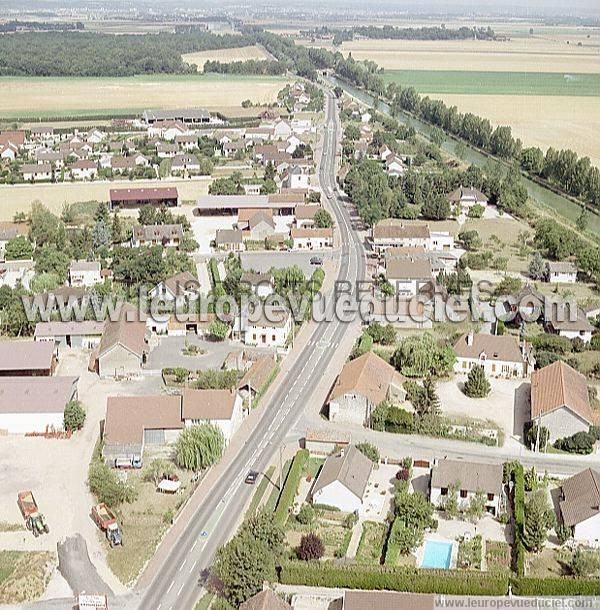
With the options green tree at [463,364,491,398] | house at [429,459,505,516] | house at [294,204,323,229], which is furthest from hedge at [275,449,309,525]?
house at [294,204,323,229]

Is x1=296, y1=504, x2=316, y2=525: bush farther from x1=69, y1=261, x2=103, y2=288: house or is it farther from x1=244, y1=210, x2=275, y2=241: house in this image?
x1=244, y1=210, x2=275, y2=241: house

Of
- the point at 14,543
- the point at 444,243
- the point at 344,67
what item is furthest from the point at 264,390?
the point at 344,67

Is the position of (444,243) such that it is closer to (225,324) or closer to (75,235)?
(225,324)

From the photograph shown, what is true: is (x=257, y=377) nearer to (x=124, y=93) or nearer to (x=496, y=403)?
(x=496, y=403)

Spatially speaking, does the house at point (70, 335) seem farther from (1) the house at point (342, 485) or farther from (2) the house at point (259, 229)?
(2) the house at point (259, 229)

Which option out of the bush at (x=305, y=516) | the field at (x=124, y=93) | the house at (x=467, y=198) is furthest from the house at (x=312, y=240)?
the field at (x=124, y=93)
